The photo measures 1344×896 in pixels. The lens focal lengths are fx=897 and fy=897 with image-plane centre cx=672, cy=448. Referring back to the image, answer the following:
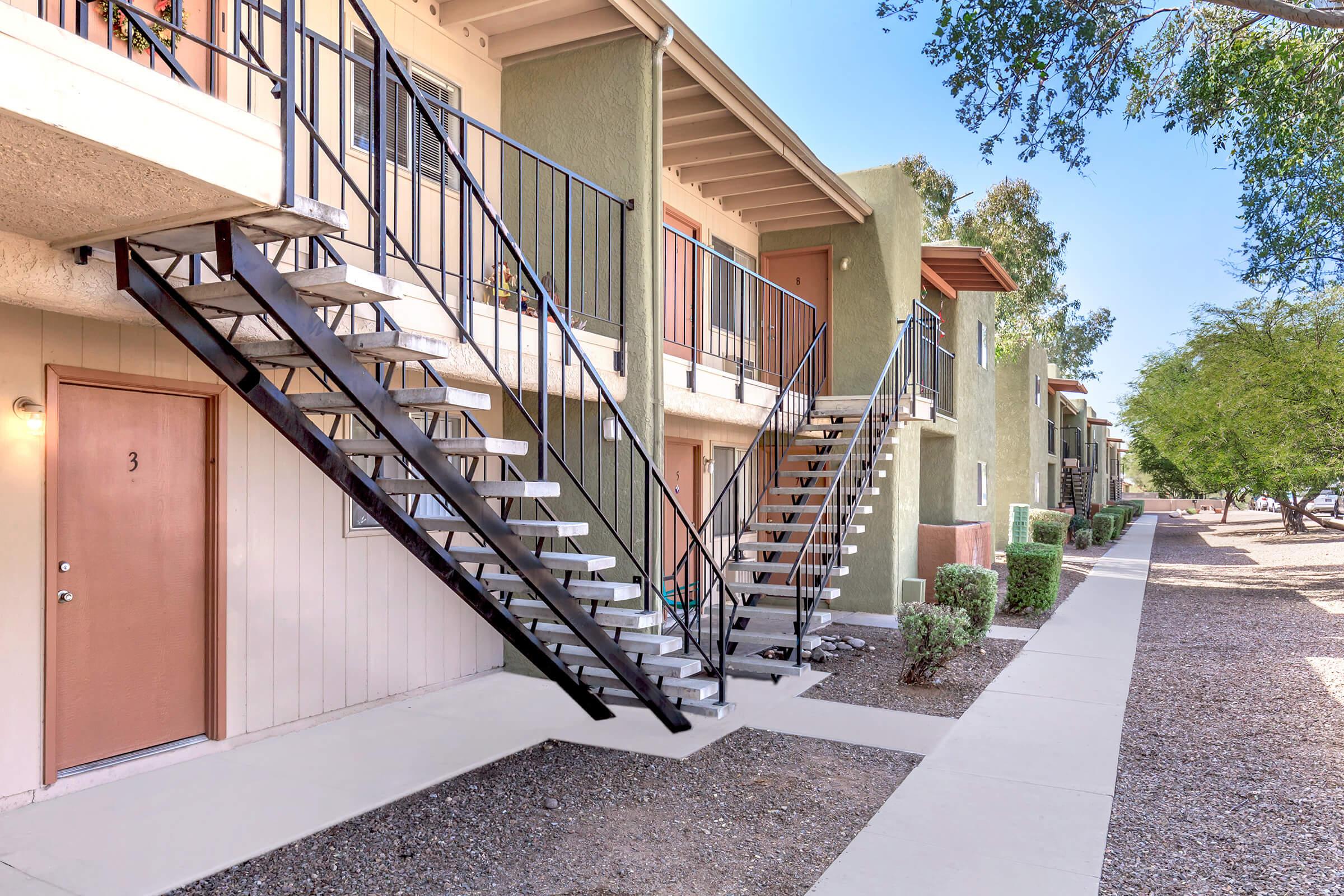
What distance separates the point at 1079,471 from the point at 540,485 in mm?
30907

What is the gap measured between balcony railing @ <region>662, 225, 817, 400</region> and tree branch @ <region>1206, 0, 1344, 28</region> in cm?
456

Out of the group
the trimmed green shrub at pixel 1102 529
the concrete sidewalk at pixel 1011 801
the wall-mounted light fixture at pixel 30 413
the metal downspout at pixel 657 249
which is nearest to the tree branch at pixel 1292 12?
the metal downspout at pixel 657 249

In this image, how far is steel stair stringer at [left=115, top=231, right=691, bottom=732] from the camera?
11.9 ft

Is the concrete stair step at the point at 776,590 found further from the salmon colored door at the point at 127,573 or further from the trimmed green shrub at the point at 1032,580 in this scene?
the trimmed green shrub at the point at 1032,580

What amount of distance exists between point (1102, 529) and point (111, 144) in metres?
26.2

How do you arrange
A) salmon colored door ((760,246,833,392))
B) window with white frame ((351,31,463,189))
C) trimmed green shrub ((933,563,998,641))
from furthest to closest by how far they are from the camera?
salmon colored door ((760,246,833,392)), trimmed green shrub ((933,563,998,641)), window with white frame ((351,31,463,189))

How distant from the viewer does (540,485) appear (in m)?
4.46

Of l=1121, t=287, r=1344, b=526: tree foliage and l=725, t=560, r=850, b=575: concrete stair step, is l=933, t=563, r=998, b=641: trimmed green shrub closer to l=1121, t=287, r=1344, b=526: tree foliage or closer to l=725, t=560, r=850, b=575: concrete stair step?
l=725, t=560, r=850, b=575: concrete stair step

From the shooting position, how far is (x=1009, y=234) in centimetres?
2628

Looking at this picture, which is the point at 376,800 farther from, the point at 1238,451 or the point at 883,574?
the point at 1238,451

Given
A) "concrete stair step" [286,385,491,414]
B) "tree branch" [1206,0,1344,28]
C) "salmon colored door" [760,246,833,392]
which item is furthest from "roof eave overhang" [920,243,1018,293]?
"concrete stair step" [286,385,491,414]

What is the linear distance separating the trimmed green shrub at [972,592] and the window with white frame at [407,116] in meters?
6.33

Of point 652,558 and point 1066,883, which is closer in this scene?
point 1066,883

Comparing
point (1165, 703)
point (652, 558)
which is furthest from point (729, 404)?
point (1165, 703)
